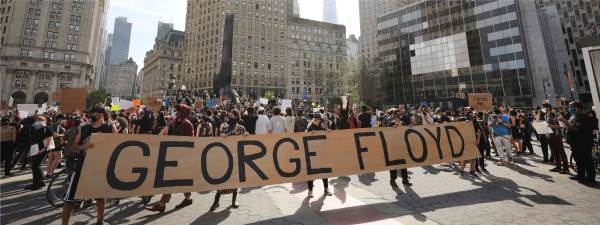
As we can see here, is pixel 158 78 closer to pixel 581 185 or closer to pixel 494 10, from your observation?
pixel 494 10

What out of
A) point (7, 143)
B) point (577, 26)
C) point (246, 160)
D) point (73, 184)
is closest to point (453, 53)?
point (577, 26)

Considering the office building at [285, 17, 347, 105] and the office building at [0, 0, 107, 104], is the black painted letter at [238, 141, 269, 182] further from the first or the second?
the office building at [0, 0, 107, 104]

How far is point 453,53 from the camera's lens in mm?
57781

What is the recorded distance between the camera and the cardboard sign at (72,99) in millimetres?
14281

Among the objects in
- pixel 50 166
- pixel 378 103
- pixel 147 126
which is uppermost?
pixel 378 103

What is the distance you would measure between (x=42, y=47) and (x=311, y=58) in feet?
287

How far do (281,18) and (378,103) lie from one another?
181ft

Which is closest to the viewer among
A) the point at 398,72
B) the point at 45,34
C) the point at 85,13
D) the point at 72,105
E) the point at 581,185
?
the point at 581,185

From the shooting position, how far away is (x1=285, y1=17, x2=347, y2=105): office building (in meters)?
104

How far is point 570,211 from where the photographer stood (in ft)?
17.7

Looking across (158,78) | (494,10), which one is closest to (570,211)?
(494,10)

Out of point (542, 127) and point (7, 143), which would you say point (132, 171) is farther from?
point (542, 127)

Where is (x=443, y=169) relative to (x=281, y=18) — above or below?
below

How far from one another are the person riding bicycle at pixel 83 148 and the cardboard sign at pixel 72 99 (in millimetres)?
11543
